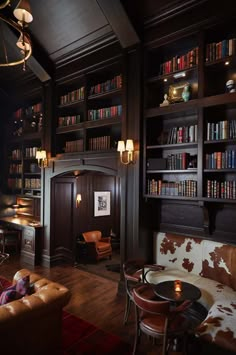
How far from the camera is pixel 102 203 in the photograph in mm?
7203

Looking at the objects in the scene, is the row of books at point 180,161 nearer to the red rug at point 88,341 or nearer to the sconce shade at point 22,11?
the red rug at point 88,341

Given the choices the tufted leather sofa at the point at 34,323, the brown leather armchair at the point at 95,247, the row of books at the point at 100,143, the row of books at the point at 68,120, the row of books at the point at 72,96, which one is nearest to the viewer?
the tufted leather sofa at the point at 34,323

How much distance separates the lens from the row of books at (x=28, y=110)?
228 inches

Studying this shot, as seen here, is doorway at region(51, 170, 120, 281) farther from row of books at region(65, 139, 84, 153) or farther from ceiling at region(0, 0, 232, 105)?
ceiling at region(0, 0, 232, 105)

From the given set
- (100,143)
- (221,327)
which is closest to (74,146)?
(100,143)

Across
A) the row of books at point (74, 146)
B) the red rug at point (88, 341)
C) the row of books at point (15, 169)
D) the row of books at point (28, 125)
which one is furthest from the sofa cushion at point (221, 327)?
the row of books at point (15, 169)

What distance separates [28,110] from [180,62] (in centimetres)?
411

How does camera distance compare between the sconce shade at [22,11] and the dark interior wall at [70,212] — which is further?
the dark interior wall at [70,212]

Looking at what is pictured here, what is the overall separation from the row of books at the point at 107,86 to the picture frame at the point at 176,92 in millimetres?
931

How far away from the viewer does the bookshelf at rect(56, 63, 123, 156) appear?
14.1ft

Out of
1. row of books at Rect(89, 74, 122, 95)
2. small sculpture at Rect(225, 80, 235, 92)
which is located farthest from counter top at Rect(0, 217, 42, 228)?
small sculpture at Rect(225, 80, 235, 92)

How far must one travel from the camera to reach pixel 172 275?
335 centimetres

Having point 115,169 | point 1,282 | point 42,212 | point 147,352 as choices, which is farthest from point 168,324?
point 42,212

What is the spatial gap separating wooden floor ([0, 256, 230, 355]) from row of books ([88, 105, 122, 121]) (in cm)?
301
